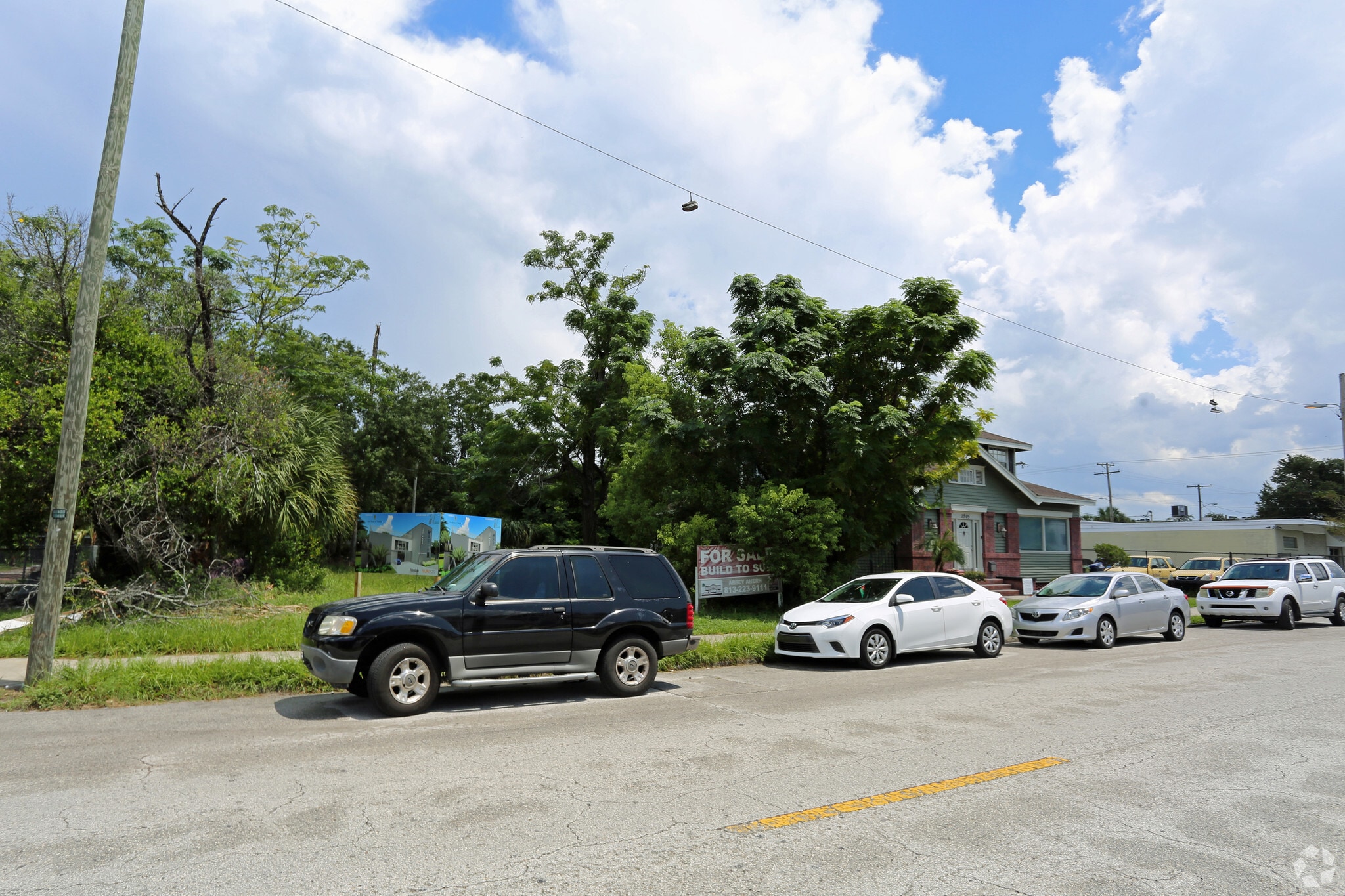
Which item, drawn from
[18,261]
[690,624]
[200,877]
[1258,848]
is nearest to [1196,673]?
[690,624]

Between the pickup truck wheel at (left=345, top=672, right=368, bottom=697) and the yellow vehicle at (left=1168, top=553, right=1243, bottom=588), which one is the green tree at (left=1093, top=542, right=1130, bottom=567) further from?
the pickup truck wheel at (left=345, top=672, right=368, bottom=697)

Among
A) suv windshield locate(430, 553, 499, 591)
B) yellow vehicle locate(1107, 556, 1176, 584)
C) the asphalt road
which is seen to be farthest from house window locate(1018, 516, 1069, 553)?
suv windshield locate(430, 553, 499, 591)

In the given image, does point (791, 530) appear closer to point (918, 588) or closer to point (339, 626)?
point (918, 588)

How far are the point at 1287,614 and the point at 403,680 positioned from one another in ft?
69.0

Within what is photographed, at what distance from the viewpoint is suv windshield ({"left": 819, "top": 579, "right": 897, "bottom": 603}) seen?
44.7 feet

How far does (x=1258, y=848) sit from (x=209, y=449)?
1698 centimetres

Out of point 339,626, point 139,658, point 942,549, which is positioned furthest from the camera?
point 942,549

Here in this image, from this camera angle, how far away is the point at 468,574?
983 centimetres

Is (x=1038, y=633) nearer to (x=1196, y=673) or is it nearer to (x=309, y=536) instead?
(x=1196, y=673)

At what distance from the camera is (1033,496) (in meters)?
31.8

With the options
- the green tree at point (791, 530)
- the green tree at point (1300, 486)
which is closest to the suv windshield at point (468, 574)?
the green tree at point (791, 530)

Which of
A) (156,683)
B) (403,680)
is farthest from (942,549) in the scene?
(156,683)

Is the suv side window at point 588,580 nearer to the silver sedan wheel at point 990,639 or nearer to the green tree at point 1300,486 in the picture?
the silver sedan wheel at point 990,639

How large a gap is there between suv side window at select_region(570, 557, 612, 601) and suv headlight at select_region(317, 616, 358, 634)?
2537mm
